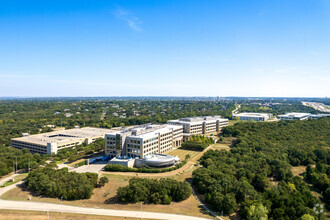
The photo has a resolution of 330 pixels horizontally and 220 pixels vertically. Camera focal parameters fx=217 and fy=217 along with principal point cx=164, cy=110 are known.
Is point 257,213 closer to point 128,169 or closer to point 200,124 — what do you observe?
point 128,169

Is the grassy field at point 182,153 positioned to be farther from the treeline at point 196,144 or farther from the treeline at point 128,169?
the treeline at point 128,169

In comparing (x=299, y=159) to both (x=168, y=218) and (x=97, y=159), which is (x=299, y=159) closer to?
(x=168, y=218)

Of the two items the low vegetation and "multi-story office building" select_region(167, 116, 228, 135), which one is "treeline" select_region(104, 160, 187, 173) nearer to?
the low vegetation

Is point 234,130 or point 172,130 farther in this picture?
point 234,130

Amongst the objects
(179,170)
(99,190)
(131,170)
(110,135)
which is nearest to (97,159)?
(110,135)

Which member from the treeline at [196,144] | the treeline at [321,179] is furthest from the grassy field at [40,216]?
the treeline at [196,144]

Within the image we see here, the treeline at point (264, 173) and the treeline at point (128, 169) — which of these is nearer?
the treeline at point (264, 173)

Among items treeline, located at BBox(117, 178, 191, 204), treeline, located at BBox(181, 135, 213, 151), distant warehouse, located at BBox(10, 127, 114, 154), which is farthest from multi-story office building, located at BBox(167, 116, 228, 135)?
treeline, located at BBox(117, 178, 191, 204)
